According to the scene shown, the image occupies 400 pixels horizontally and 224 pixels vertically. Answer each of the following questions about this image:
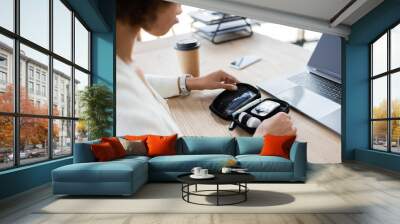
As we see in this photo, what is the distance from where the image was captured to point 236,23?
899 cm

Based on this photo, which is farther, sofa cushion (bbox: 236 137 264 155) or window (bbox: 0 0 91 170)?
sofa cushion (bbox: 236 137 264 155)

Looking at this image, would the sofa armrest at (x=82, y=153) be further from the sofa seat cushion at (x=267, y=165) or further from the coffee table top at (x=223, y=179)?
the sofa seat cushion at (x=267, y=165)

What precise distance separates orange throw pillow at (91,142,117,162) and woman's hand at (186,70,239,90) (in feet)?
10.3

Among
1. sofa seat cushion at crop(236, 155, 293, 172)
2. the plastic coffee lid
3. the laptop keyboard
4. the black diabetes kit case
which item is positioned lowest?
sofa seat cushion at crop(236, 155, 293, 172)

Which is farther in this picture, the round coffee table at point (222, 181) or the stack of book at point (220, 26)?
the stack of book at point (220, 26)

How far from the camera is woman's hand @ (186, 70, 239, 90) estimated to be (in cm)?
864

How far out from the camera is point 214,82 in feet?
28.6

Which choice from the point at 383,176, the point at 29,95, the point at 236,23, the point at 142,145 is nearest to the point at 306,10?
the point at 236,23

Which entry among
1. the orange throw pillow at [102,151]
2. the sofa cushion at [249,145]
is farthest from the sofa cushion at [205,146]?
the orange throw pillow at [102,151]

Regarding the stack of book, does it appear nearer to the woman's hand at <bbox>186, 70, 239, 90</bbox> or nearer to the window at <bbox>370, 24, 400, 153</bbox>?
the woman's hand at <bbox>186, 70, 239, 90</bbox>

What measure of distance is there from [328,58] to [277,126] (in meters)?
1.99

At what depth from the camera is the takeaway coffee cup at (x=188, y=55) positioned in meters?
8.73

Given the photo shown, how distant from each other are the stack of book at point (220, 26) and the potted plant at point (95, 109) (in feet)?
8.25

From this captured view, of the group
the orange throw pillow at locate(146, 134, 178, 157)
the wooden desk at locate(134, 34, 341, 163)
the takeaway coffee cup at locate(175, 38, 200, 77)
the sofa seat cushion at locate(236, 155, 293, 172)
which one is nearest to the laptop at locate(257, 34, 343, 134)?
the wooden desk at locate(134, 34, 341, 163)
